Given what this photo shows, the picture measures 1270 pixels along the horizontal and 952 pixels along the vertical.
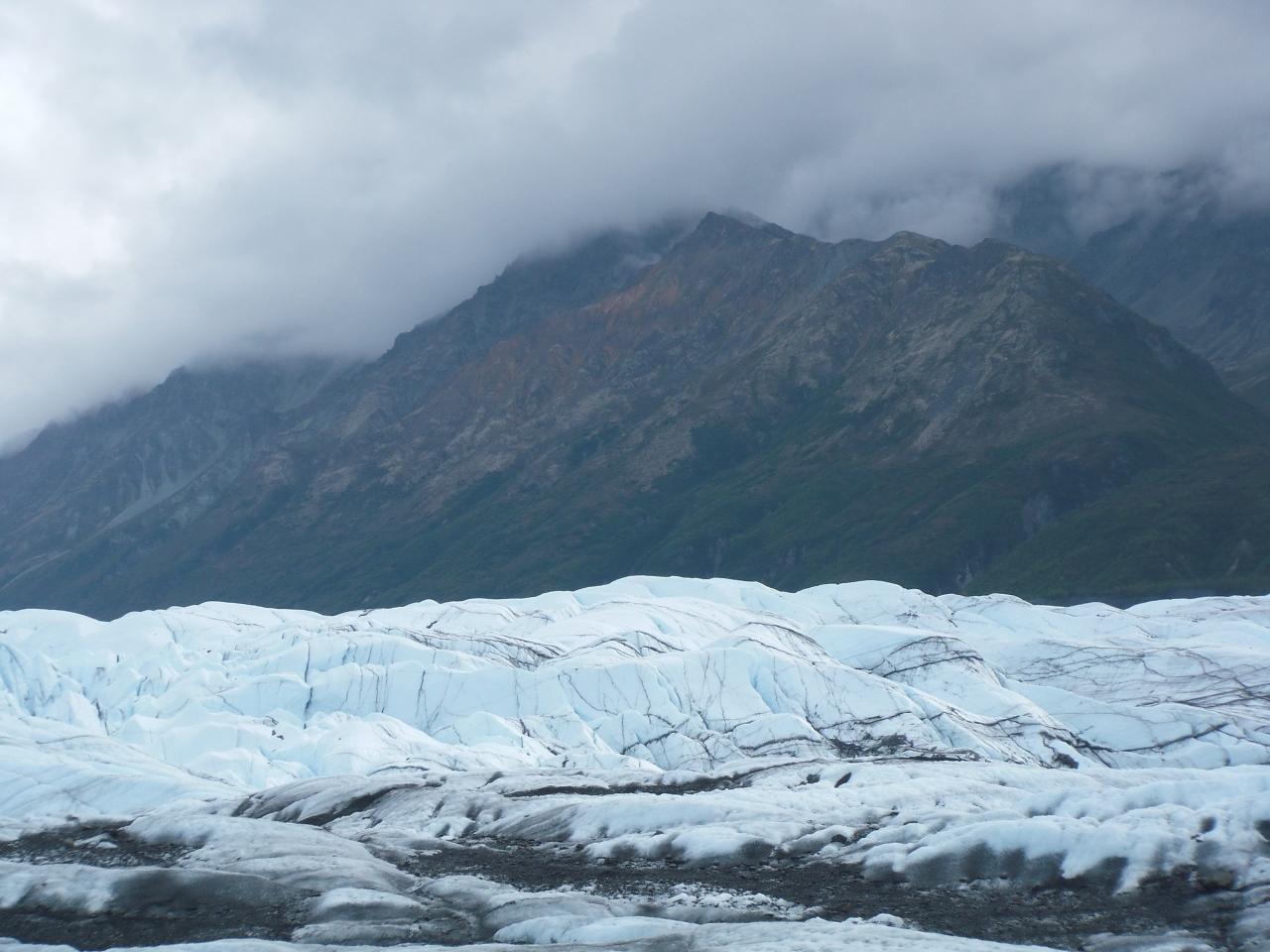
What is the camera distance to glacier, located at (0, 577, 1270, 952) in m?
42.6

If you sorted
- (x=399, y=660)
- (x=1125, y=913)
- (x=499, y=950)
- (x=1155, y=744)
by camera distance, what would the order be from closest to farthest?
(x=499, y=950) → (x=1125, y=913) → (x=1155, y=744) → (x=399, y=660)

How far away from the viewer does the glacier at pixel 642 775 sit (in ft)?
140

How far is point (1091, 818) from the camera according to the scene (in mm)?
51719

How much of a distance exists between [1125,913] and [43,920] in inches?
1454

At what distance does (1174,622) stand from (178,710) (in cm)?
12872

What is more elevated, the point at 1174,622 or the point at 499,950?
the point at 1174,622

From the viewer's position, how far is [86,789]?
80688 millimetres

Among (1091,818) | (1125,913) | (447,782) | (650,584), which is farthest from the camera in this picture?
(650,584)

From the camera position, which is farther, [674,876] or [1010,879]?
[674,876]

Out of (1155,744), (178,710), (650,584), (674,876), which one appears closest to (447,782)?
(674,876)

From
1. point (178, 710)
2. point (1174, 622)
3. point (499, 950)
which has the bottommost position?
point (499, 950)

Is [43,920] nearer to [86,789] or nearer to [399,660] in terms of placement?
[86,789]

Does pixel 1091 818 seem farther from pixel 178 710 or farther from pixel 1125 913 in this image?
pixel 178 710

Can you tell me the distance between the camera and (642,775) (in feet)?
260
